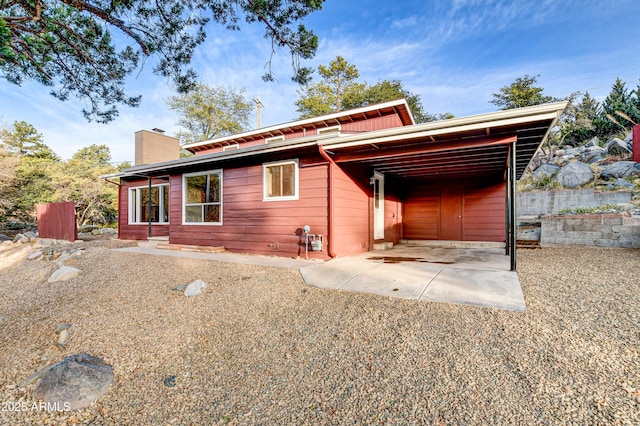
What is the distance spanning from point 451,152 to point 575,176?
395 inches

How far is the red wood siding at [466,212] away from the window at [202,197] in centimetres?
599

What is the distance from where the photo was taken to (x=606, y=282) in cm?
382

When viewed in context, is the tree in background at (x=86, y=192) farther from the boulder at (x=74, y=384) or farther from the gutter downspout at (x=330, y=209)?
the boulder at (x=74, y=384)

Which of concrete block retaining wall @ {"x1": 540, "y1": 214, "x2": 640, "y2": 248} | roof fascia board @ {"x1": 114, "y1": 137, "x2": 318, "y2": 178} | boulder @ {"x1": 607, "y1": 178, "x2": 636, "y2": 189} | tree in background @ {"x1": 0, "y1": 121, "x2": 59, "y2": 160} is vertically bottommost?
concrete block retaining wall @ {"x1": 540, "y1": 214, "x2": 640, "y2": 248}

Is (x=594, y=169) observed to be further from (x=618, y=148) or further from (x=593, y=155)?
(x=618, y=148)

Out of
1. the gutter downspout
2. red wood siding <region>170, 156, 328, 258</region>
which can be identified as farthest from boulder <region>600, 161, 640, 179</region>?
red wood siding <region>170, 156, 328, 258</region>

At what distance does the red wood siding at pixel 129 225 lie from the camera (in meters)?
9.61

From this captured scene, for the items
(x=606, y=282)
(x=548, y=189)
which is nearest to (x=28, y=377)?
(x=606, y=282)

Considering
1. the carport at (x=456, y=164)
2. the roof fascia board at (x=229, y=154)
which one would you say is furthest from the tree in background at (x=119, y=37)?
the carport at (x=456, y=164)

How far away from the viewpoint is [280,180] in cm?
634

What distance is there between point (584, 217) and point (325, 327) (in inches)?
312

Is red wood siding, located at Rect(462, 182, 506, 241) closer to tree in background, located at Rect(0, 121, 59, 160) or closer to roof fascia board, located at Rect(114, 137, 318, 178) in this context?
roof fascia board, located at Rect(114, 137, 318, 178)

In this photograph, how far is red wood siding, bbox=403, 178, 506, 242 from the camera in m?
8.25

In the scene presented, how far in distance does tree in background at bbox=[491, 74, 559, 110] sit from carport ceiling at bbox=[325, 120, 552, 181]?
1298 centimetres
